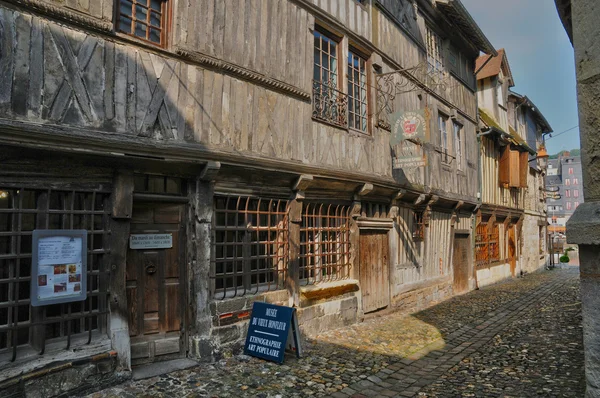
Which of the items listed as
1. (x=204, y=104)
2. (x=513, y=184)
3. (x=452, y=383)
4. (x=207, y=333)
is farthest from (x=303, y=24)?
(x=513, y=184)

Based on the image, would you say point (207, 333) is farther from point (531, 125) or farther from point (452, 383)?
point (531, 125)

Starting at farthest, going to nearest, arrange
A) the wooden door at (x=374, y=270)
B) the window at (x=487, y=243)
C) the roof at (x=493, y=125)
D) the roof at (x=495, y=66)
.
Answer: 1. the roof at (x=495, y=66)
2. the roof at (x=493, y=125)
3. the window at (x=487, y=243)
4. the wooden door at (x=374, y=270)


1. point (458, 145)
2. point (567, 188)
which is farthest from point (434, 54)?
point (567, 188)

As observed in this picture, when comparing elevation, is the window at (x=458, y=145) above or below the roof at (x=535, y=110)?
below

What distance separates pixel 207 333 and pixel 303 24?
15.7 ft

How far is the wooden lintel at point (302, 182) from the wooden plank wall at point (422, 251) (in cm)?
333

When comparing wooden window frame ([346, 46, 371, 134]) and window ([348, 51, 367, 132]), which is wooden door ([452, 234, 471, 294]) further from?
window ([348, 51, 367, 132])

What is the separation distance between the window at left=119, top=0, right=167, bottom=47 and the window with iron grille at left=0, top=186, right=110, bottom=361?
186 centimetres

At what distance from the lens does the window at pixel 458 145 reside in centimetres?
1236

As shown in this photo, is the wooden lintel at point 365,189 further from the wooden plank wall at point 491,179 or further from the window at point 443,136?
the wooden plank wall at point 491,179

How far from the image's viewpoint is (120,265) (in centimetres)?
448

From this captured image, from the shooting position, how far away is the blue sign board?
5.20 m

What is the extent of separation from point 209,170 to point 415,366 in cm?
356

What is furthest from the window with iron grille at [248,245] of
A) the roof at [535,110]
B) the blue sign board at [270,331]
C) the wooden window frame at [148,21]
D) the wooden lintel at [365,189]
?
the roof at [535,110]
